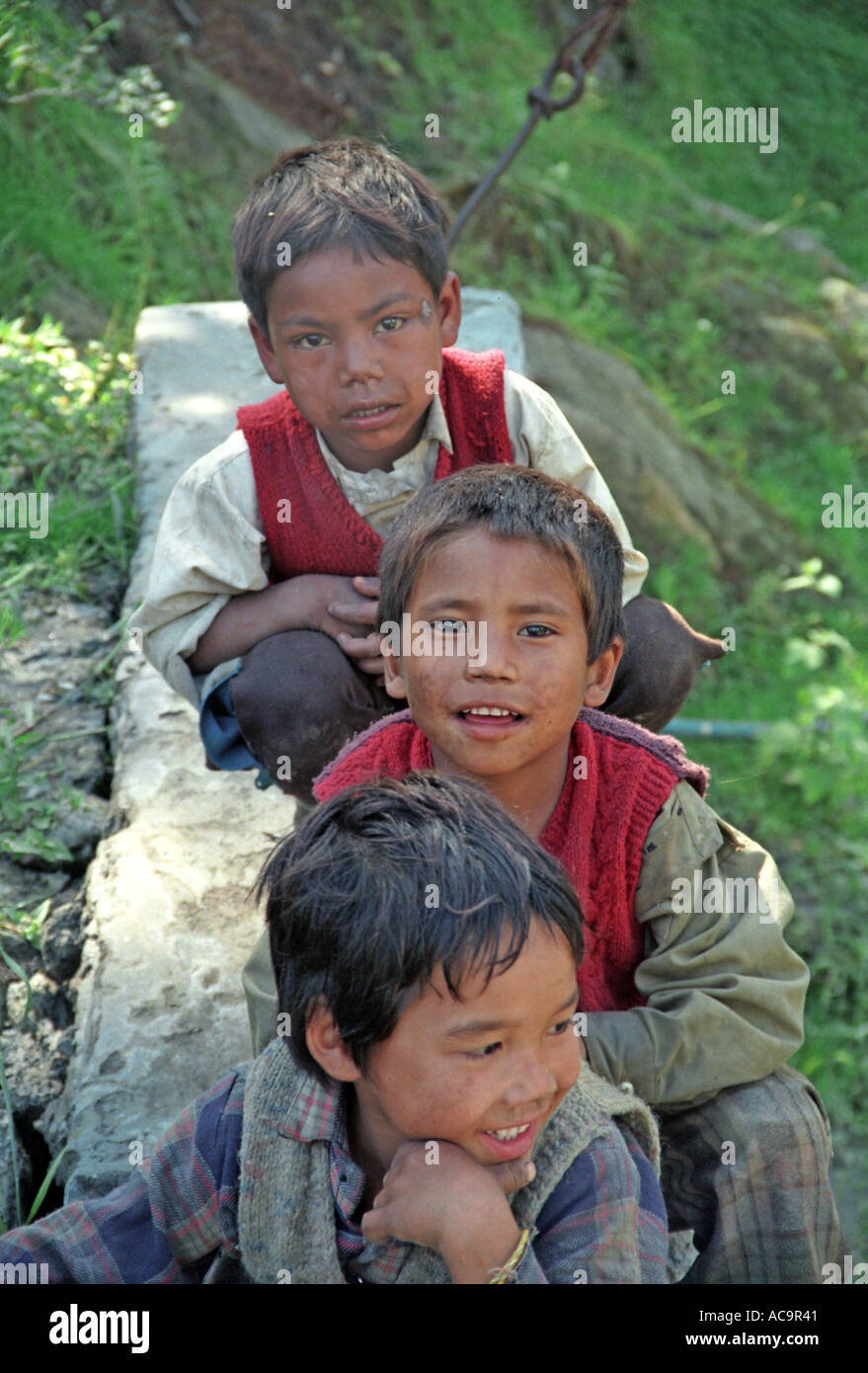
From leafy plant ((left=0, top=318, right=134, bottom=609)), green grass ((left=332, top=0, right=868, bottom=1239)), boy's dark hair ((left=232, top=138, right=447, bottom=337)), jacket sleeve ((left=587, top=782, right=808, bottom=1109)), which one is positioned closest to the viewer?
jacket sleeve ((left=587, top=782, right=808, bottom=1109))

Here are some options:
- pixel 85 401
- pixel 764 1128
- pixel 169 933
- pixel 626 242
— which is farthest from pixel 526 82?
pixel 764 1128

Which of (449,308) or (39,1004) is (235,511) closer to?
(449,308)

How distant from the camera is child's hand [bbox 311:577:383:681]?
99.1 inches

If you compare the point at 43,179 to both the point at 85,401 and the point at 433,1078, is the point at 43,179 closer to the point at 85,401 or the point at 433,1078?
the point at 85,401

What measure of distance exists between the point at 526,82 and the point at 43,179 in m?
3.75

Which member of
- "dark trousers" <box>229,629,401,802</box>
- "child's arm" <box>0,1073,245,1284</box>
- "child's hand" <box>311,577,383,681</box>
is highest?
"child's hand" <box>311,577,383,681</box>

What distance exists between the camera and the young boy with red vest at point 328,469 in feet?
→ 8.12

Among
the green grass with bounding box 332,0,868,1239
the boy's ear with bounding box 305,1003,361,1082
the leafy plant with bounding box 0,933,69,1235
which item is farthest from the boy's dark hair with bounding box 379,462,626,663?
the green grass with bounding box 332,0,868,1239

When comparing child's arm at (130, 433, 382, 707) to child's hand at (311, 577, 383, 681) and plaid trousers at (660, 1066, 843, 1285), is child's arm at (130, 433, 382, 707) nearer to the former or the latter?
child's hand at (311, 577, 383, 681)

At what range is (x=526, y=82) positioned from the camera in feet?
26.3

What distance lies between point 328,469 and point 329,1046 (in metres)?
1.27

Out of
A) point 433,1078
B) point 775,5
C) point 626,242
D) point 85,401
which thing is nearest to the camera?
point 433,1078

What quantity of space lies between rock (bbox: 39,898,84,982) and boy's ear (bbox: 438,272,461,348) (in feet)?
4.25

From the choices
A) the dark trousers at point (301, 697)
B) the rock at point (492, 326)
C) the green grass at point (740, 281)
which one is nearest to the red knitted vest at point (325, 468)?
the dark trousers at point (301, 697)
